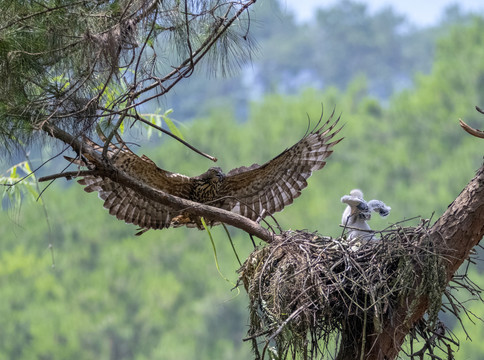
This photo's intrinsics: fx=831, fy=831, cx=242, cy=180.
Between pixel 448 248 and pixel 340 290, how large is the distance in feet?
1.47

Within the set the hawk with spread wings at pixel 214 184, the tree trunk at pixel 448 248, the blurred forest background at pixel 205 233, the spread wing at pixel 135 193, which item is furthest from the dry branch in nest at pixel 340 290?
the blurred forest background at pixel 205 233

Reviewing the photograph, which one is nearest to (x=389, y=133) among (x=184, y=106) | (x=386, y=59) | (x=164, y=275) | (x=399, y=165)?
(x=399, y=165)

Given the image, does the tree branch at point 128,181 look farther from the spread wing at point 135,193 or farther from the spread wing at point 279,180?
the spread wing at point 279,180

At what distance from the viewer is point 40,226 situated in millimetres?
24656

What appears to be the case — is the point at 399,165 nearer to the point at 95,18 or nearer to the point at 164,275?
the point at 164,275

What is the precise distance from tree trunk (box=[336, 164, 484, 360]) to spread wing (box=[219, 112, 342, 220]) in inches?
51.3

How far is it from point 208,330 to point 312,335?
19.0 meters

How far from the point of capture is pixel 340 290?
3.27 m

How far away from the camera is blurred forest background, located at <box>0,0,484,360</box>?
838 inches

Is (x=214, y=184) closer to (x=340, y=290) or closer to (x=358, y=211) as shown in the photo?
(x=358, y=211)

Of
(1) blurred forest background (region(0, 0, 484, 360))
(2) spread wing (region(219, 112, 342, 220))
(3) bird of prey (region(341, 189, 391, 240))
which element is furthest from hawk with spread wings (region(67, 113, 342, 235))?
(1) blurred forest background (region(0, 0, 484, 360))

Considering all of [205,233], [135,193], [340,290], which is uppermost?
[205,233]

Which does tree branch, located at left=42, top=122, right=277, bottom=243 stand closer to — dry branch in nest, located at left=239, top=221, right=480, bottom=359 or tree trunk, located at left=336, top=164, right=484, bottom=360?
dry branch in nest, located at left=239, top=221, right=480, bottom=359

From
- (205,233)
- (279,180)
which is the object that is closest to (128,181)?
(279,180)
